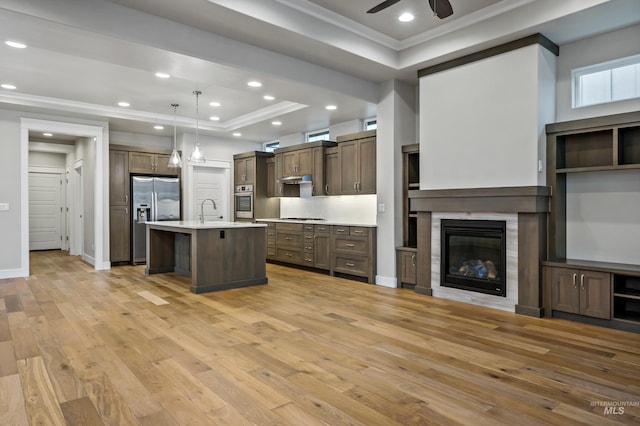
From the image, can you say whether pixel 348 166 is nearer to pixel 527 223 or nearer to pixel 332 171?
pixel 332 171

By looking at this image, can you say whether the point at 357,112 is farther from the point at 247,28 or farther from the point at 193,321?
the point at 193,321

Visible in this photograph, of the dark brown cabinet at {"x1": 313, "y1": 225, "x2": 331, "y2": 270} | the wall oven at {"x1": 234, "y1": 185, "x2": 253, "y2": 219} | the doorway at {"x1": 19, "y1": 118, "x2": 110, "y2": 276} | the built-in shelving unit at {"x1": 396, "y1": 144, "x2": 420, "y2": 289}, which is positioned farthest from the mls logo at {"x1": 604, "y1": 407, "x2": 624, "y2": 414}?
the doorway at {"x1": 19, "y1": 118, "x2": 110, "y2": 276}

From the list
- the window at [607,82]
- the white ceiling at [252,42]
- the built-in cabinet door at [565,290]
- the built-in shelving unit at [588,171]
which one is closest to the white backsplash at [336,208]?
the white ceiling at [252,42]

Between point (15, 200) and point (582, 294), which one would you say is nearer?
point (582, 294)

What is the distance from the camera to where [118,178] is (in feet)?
25.7

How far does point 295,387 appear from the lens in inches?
97.2

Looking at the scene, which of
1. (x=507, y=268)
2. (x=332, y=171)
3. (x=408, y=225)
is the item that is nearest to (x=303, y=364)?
(x=507, y=268)

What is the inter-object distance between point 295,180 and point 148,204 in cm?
307

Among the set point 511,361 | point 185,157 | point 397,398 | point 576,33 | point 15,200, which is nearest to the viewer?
point 397,398

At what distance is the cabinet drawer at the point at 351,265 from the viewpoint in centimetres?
595

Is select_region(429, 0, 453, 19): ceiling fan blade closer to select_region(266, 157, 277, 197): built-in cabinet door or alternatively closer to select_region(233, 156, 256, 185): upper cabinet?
select_region(266, 157, 277, 197): built-in cabinet door

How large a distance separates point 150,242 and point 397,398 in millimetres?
5469

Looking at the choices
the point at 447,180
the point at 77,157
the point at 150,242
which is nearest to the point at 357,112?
the point at 447,180

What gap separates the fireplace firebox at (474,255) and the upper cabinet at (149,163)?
19.2 feet
